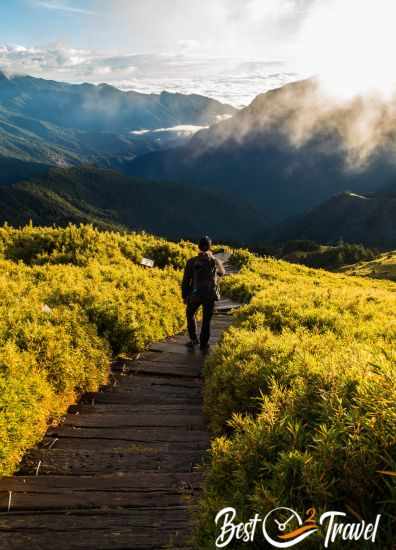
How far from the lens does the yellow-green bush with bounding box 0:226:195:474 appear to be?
22.1ft

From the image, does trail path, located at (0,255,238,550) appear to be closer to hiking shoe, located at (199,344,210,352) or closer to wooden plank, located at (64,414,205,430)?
wooden plank, located at (64,414,205,430)

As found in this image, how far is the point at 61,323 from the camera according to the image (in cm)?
961

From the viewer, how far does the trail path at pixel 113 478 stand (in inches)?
179

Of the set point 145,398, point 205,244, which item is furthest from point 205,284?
point 145,398

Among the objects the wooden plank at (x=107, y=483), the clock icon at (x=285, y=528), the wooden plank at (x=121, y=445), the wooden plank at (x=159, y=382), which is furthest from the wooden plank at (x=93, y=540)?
the wooden plank at (x=159, y=382)

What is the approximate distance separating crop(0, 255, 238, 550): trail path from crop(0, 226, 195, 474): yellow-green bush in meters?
0.49

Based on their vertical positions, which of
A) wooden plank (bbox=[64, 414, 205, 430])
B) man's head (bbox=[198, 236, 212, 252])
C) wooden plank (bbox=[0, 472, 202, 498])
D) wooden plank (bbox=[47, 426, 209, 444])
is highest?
man's head (bbox=[198, 236, 212, 252])

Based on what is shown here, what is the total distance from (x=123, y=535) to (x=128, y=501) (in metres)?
0.68

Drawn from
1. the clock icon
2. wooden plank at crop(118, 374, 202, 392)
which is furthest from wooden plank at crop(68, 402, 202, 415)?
the clock icon

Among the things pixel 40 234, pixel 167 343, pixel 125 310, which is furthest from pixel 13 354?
pixel 40 234

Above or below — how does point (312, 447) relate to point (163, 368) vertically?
above

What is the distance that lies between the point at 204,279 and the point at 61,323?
4989 millimetres

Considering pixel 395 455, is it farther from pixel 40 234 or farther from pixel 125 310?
pixel 40 234

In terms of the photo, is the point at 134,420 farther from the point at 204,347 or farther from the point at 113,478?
the point at 204,347
